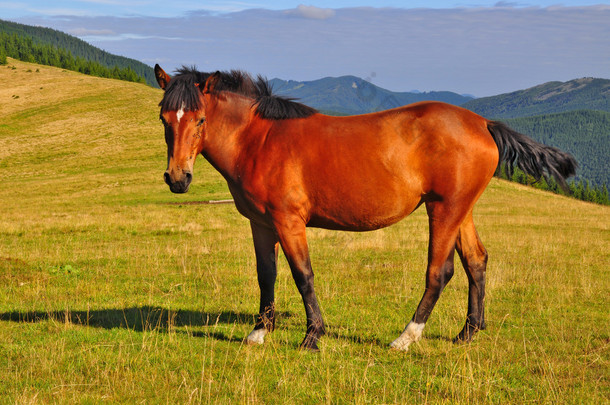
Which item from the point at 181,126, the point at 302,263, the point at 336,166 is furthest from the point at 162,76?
the point at 302,263

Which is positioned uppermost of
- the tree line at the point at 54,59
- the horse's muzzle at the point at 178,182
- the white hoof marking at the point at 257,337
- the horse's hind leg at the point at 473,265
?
the tree line at the point at 54,59

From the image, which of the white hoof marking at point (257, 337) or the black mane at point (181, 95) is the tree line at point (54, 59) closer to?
the black mane at point (181, 95)

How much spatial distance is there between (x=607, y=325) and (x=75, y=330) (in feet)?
25.1

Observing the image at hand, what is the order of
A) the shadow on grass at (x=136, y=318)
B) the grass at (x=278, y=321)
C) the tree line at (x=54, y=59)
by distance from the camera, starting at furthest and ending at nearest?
the tree line at (x=54, y=59) < the shadow on grass at (x=136, y=318) < the grass at (x=278, y=321)

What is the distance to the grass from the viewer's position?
17.7ft

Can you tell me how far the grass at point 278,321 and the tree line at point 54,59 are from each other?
105756 mm

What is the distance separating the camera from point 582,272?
1199 centimetres

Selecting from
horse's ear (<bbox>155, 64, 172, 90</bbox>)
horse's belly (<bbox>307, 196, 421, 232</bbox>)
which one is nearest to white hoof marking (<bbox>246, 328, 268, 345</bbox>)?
horse's belly (<bbox>307, 196, 421, 232</bbox>)

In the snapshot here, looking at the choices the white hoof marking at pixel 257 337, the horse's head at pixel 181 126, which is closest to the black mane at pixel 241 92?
the horse's head at pixel 181 126

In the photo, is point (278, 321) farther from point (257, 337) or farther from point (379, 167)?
point (379, 167)

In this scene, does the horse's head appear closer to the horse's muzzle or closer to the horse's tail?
the horse's muzzle

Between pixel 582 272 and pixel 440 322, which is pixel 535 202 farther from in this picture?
pixel 440 322

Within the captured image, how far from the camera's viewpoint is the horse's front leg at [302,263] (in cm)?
649

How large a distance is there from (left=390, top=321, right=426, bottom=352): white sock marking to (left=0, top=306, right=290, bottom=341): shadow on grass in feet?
7.77
